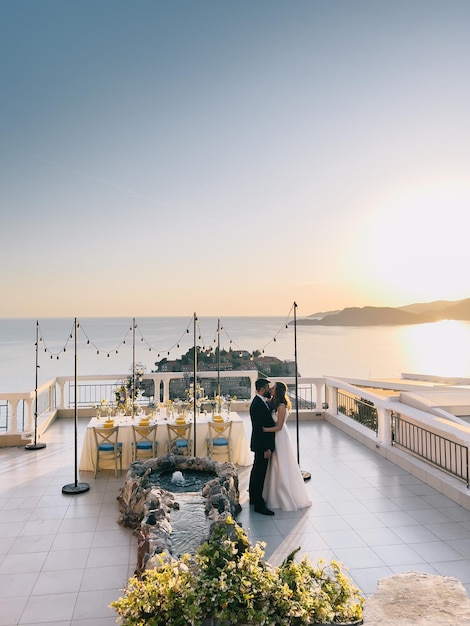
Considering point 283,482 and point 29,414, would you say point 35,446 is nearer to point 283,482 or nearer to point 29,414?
point 29,414

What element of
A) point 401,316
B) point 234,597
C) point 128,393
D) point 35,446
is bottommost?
point 35,446

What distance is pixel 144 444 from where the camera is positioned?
8.46m

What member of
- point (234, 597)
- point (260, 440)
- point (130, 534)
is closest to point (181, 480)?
point (130, 534)

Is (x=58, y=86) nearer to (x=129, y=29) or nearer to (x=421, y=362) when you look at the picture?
(x=129, y=29)

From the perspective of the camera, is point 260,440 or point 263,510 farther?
point 260,440

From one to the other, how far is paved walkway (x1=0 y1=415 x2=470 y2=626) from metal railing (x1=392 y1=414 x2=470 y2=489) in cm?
41

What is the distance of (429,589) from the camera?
13.3ft

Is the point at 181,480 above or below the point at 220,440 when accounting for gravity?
below

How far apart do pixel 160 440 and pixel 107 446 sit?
97 centimetres

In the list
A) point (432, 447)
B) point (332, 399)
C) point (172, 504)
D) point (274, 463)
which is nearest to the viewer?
point (172, 504)

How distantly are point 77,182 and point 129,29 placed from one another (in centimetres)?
639

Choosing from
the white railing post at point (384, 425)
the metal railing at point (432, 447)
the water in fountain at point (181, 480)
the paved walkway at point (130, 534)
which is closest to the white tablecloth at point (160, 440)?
the paved walkway at point (130, 534)

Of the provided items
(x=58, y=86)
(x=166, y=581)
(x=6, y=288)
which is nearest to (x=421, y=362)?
(x=6, y=288)

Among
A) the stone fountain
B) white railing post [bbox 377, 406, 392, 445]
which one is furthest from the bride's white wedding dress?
white railing post [bbox 377, 406, 392, 445]
